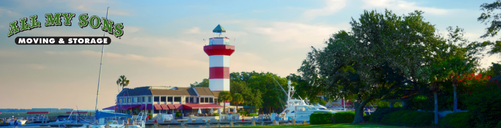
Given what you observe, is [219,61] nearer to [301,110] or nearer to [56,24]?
[301,110]

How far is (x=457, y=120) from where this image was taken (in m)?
25.8

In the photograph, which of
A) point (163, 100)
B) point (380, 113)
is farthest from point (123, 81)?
point (380, 113)

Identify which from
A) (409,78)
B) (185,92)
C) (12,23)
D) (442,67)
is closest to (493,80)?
(442,67)

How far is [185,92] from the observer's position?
75.5 m

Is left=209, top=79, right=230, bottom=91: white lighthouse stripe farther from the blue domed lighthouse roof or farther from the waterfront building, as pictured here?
the blue domed lighthouse roof

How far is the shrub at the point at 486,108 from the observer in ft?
75.7

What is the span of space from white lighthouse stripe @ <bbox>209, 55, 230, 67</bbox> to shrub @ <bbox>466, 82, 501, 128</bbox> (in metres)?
51.5

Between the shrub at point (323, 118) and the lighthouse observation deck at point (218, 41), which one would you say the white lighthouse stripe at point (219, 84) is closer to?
the lighthouse observation deck at point (218, 41)

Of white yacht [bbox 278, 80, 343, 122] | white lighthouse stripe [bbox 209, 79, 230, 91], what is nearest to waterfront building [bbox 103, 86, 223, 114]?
white lighthouse stripe [bbox 209, 79, 230, 91]

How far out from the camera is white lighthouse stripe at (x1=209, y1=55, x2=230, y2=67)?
241 ft

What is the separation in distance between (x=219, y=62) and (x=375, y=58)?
42777 mm

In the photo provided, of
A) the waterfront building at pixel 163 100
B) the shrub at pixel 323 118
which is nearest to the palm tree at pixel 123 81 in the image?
the waterfront building at pixel 163 100

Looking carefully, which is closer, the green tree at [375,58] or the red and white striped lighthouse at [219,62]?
the green tree at [375,58]

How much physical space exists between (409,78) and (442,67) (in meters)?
5.80
